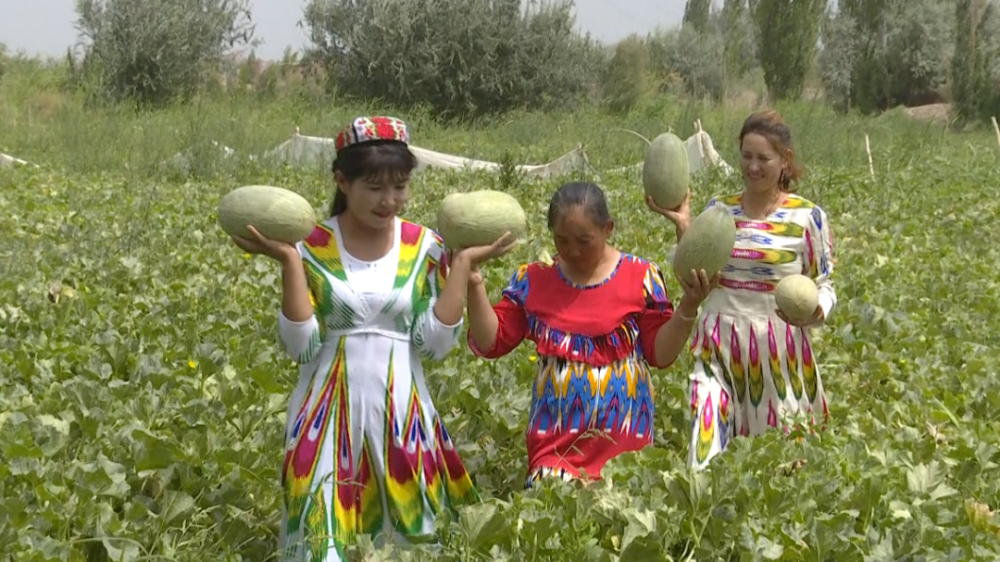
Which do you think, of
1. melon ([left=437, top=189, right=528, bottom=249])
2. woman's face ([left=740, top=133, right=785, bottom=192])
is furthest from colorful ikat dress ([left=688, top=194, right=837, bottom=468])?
melon ([left=437, top=189, right=528, bottom=249])

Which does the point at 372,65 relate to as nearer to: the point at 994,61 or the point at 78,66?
the point at 78,66

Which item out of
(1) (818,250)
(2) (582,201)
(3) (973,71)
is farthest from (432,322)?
(3) (973,71)

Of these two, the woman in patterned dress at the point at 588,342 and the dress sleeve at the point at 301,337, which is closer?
the dress sleeve at the point at 301,337

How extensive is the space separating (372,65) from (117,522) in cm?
2065

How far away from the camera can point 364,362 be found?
266cm

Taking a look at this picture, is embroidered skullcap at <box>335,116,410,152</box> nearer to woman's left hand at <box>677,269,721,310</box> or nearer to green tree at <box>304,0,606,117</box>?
woman's left hand at <box>677,269,721,310</box>

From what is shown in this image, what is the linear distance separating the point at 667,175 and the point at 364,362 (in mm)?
1296

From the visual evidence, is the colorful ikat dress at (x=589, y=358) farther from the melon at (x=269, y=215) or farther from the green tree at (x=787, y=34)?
the green tree at (x=787, y=34)

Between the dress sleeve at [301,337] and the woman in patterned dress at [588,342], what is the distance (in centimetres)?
51

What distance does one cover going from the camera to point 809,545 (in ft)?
8.39

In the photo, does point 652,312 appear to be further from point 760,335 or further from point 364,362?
point 364,362

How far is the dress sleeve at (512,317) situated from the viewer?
3.09 m

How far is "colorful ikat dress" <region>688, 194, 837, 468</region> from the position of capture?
3539 millimetres

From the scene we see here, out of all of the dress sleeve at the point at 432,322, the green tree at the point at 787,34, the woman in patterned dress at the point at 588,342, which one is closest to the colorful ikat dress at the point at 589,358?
the woman in patterned dress at the point at 588,342
